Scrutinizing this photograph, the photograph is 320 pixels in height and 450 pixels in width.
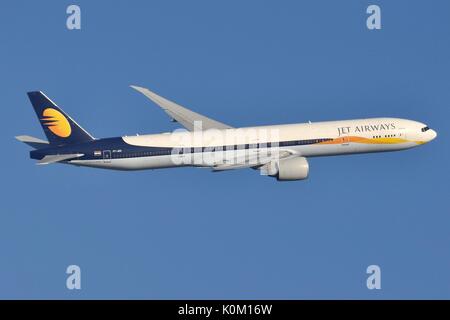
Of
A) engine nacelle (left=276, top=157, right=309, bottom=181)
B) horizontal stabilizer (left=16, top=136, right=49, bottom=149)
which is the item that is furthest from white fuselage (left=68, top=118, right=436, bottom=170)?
horizontal stabilizer (left=16, top=136, right=49, bottom=149)

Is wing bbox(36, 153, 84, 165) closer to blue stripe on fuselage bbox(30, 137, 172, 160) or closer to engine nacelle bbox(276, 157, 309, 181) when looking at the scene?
blue stripe on fuselage bbox(30, 137, 172, 160)

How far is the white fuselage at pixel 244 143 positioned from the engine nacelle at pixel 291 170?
58.7 inches

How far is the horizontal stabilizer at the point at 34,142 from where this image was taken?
73.2 m

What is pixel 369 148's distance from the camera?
75625 mm

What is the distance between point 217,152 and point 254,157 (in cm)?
323

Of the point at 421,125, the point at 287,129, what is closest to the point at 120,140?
the point at 287,129

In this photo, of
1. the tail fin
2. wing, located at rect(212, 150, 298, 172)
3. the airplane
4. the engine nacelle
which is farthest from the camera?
the tail fin

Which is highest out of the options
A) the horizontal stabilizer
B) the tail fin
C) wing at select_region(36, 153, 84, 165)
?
the tail fin

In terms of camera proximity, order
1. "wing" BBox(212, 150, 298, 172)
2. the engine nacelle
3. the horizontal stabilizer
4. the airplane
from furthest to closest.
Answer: the horizontal stabilizer → the airplane → the engine nacelle → "wing" BBox(212, 150, 298, 172)

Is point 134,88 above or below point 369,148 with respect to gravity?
above

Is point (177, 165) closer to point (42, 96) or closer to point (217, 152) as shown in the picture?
point (217, 152)

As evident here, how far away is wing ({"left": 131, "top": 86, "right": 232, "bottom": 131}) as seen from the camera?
75250mm

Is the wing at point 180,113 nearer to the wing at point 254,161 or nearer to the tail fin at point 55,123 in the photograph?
the wing at point 254,161

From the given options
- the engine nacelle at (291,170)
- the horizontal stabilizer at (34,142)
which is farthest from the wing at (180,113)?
the horizontal stabilizer at (34,142)
